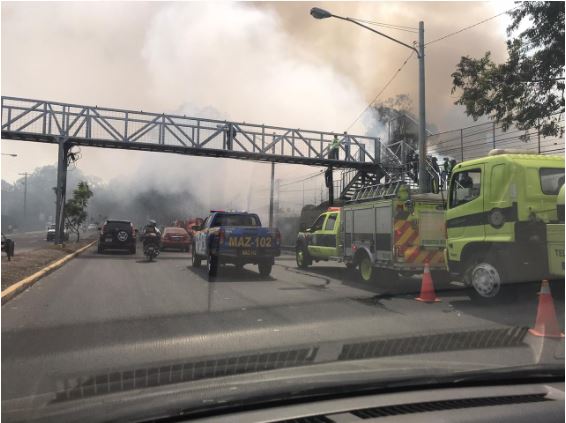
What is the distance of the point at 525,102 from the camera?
1186 centimetres

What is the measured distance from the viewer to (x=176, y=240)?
26203mm

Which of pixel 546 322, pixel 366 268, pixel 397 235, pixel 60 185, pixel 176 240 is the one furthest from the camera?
pixel 60 185

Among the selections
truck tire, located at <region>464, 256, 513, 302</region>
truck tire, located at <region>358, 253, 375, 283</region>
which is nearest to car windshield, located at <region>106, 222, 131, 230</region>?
truck tire, located at <region>358, 253, 375, 283</region>

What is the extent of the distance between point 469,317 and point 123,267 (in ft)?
38.6

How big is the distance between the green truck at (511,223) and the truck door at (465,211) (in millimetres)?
18

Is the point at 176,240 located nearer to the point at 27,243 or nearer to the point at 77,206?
the point at 77,206

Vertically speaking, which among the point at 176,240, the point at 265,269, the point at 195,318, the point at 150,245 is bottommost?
the point at 195,318

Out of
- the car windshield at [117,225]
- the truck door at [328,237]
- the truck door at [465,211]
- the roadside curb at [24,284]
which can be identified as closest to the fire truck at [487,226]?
the truck door at [465,211]

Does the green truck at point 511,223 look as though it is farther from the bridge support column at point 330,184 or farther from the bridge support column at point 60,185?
the bridge support column at point 330,184

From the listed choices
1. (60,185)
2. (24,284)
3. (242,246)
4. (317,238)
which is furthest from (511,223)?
(60,185)

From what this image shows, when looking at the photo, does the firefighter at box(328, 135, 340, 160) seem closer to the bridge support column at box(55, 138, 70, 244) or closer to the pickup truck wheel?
the bridge support column at box(55, 138, 70, 244)

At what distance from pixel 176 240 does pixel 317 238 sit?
1160 cm

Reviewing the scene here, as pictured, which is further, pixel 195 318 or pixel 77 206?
pixel 77 206

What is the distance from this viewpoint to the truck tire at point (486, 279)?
29.6ft
